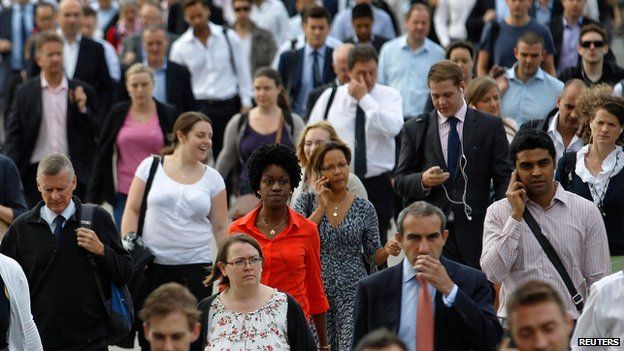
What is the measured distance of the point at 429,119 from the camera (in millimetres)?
11258

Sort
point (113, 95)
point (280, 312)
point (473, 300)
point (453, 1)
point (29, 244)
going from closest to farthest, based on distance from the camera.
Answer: point (473, 300) → point (280, 312) → point (29, 244) → point (113, 95) → point (453, 1)

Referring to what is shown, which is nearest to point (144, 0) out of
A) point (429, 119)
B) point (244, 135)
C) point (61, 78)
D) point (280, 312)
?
point (61, 78)

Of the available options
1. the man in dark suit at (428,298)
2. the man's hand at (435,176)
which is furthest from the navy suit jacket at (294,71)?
the man in dark suit at (428,298)

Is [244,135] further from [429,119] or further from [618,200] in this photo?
[618,200]

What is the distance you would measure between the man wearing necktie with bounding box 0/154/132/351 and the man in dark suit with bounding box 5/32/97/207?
4.39 meters

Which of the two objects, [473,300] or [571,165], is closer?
[473,300]

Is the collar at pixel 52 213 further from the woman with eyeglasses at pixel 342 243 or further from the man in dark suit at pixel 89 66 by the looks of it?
the man in dark suit at pixel 89 66

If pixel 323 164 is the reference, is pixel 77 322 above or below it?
below

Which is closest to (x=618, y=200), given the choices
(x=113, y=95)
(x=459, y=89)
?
(x=459, y=89)

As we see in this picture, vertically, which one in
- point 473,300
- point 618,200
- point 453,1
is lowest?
point 473,300

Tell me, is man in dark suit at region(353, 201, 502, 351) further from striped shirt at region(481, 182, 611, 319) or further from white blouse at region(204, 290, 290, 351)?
striped shirt at region(481, 182, 611, 319)

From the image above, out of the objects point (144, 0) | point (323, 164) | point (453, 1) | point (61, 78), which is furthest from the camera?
point (144, 0)

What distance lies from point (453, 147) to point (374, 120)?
2.08 m

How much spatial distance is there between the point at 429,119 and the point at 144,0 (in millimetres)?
10654
